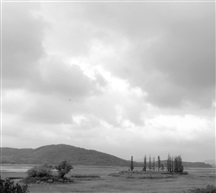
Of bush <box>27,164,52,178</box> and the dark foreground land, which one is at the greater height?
bush <box>27,164,52,178</box>

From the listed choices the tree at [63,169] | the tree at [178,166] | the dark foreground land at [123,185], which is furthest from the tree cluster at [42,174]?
the tree at [178,166]

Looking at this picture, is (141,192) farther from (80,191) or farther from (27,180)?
(27,180)

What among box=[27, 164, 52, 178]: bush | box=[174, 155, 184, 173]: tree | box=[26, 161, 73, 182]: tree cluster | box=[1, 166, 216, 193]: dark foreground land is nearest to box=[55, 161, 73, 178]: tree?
box=[26, 161, 73, 182]: tree cluster

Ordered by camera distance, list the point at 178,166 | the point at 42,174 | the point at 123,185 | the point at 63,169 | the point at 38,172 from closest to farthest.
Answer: the point at 123,185, the point at 42,174, the point at 38,172, the point at 63,169, the point at 178,166

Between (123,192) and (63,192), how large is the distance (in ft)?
26.7

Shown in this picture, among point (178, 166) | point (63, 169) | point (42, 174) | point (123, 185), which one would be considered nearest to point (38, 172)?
point (42, 174)

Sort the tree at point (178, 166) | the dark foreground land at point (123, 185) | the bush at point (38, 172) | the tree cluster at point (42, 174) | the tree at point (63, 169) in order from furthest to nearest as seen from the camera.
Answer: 1. the tree at point (178, 166)
2. the tree at point (63, 169)
3. the bush at point (38, 172)
4. the tree cluster at point (42, 174)
5. the dark foreground land at point (123, 185)

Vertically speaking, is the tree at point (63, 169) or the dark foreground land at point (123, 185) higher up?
the tree at point (63, 169)

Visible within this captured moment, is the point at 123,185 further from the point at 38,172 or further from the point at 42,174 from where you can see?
the point at 38,172

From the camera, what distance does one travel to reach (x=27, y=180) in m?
56.1

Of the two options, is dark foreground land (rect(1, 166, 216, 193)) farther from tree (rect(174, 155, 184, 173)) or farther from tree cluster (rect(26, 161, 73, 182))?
tree (rect(174, 155, 184, 173))

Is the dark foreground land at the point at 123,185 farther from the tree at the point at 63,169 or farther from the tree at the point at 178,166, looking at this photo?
the tree at the point at 178,166

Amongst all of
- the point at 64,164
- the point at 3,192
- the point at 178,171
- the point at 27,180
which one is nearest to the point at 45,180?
the point at 27,180

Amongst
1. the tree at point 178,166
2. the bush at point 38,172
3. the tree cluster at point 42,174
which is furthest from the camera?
the tree at point 178,166
